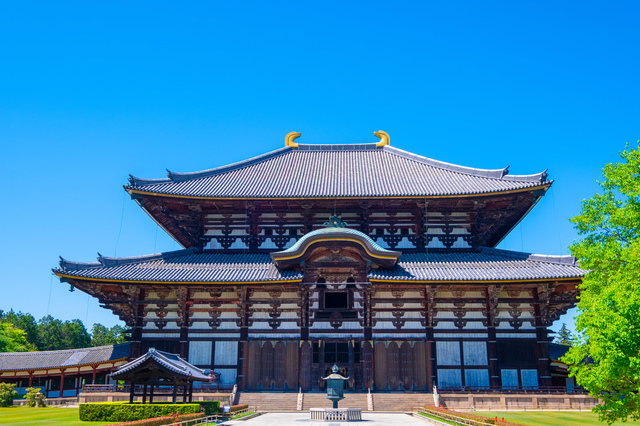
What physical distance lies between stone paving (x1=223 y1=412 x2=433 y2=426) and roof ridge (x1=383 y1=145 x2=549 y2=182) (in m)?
17.4

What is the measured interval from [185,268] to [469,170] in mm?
21516

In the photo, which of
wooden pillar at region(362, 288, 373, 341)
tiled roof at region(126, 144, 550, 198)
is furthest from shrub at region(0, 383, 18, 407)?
wooden pillar at region(362, 288, 373, 341)

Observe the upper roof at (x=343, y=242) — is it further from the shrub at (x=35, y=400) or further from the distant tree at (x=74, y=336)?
the distant tree at (x=74, y=336)

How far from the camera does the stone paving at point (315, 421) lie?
2138cm

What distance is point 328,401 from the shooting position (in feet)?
92.0

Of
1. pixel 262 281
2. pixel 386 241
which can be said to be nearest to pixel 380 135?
pixel 386 241

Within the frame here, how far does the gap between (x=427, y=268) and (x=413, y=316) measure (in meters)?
3.12

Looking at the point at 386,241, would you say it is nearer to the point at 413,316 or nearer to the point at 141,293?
the point at 413,316

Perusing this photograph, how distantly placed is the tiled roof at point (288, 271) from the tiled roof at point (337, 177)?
430 cm

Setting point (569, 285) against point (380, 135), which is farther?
point (380, 135)

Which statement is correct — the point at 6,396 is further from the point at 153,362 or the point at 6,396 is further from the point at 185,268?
the point at 153,362

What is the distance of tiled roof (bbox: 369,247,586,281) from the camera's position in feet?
97.6

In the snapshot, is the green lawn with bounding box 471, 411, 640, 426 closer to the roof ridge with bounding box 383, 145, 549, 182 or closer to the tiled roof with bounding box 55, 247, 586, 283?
the tiled roof with bounding box 55, 247, 586, 283

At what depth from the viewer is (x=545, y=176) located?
1270 inches
